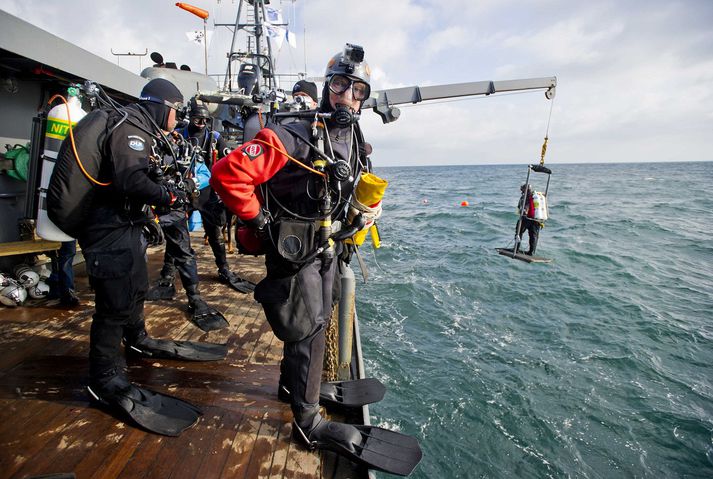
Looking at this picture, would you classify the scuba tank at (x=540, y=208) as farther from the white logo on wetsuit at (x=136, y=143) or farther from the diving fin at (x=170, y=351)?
the white logo on wetsuit at (x=136, y=143)

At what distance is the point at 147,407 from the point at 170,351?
2.78ft

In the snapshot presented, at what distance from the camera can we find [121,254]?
2.60 meters

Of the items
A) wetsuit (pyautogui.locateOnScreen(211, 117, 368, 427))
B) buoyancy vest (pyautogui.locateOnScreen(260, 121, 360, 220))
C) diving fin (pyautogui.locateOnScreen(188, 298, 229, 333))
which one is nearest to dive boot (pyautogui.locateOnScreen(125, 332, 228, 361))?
diving fin (pyautogui.locateOnScreen(188, 298, 229, 333))

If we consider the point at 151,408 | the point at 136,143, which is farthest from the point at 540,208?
the point at 151,408

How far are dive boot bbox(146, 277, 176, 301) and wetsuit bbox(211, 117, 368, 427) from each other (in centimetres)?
315

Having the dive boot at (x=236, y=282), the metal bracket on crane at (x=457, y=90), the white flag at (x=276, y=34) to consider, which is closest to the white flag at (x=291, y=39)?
the white flag at (x=276, y=34)

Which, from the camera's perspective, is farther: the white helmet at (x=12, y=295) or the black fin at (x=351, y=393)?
the white helmet at (x=12, y=295)

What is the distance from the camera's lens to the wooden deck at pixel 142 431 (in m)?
2.26

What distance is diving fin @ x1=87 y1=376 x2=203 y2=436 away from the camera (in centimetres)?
255

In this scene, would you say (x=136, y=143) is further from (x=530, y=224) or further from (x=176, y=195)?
(x=530, y=224)

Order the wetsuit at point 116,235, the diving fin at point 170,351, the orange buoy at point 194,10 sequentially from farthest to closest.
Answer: the orange buoy at point 194,10, the diving fin at point 170,351, the wetsuit at point 116,235

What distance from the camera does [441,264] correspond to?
13812 millimetres

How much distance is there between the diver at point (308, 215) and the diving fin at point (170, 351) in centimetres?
144

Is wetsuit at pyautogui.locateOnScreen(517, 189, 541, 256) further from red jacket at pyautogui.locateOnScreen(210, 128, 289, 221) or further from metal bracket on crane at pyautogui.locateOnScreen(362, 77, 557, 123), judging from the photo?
red jacket at pyautogui.locateOnScreen(210, 128, 289, 221)
